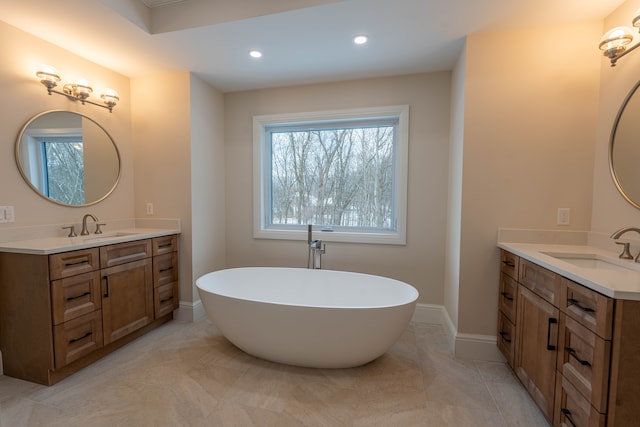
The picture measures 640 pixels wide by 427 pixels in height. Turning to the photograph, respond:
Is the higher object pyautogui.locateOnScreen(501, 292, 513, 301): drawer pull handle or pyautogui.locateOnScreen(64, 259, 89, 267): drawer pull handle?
pyautogui.locateOnScreen(64, 259, 89, 267): drawer pull handle

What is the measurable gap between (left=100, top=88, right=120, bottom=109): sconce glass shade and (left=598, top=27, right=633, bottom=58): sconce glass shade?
3.63 metres

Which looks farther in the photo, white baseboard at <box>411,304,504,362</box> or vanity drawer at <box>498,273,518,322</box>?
white baseboard at <box>411,304,504,362</box>

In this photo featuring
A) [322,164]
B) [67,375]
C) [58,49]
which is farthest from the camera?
[322,164]

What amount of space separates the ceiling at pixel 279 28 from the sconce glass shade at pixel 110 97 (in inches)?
10.4

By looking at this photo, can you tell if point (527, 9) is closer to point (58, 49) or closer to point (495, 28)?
point (495, 28)

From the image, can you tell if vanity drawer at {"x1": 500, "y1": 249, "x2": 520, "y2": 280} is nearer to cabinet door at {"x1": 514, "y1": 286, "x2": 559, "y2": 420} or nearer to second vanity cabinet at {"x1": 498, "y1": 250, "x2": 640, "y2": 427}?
second vanity cabinet at {"x1": 498, "y1": 250, "x2": 640, "y2": 427}

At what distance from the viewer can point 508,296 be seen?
1.90 metres

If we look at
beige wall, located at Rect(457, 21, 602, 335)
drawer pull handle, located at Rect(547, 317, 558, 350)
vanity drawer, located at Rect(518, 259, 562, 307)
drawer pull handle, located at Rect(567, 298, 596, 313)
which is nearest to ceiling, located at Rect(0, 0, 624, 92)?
beige wall, located at Rect(457, 21, 602, 335)

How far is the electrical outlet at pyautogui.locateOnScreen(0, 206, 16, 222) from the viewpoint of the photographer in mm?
1853

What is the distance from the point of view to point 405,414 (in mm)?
1515

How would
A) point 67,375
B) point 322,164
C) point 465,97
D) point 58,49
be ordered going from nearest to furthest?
point 67,375 < point 465,97 < point 58,49 < point 322,164

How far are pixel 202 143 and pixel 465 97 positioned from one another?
2.43 m

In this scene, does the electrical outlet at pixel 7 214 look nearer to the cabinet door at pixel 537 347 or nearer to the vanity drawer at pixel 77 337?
the vanity drawer at pixel 77 337

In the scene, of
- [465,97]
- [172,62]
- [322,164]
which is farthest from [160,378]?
[465,97]
